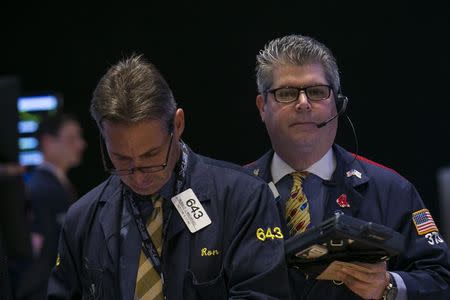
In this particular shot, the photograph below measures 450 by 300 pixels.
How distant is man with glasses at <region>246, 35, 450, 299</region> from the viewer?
10.8 feet

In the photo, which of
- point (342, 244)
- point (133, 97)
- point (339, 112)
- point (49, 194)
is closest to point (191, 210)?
point (133, 97)

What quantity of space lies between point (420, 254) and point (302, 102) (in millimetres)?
633

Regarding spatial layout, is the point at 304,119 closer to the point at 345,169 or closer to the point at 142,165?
the point at 345,169

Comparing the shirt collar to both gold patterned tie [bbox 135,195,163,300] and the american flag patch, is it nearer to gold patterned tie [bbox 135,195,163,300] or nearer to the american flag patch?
the american flag patch

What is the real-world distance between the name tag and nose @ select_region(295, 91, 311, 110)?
47 cm

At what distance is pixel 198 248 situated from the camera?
307cm

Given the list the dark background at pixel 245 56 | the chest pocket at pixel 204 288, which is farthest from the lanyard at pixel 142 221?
the dark background at pixel 245 56

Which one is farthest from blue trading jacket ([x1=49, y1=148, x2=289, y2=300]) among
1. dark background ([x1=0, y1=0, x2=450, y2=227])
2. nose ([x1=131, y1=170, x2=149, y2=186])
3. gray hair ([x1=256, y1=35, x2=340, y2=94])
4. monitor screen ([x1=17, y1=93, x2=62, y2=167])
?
monitor screen ([x1=17, y1=93, x2=62, y2=167])

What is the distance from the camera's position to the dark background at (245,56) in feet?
25.1

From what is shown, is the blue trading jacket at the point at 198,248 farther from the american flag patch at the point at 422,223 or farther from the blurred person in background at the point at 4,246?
the american flag patch at the point at 422,223

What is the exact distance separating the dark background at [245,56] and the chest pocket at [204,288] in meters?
4.45

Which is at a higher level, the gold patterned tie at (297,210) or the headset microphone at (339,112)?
the headset microphone at (339,112)

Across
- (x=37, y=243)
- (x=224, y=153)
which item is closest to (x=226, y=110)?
(x=224, y=153)

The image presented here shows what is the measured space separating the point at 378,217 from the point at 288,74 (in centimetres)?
56
